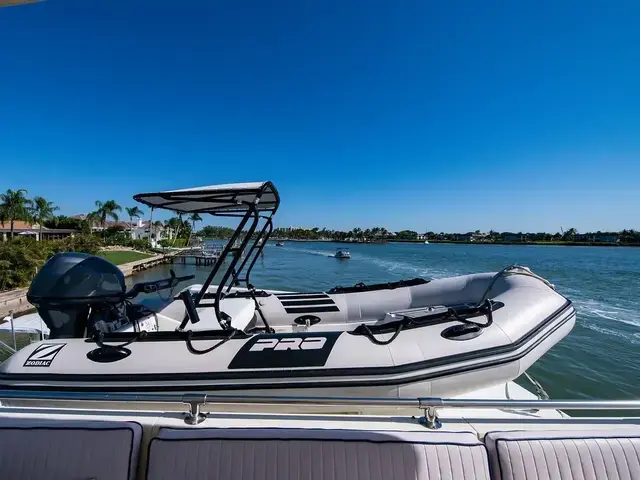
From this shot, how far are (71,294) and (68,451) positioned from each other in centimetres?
158

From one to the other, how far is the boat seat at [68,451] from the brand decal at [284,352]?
78cm

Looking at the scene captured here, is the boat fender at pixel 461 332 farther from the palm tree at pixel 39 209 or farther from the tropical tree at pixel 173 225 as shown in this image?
the tropical tree at pixel 173 225

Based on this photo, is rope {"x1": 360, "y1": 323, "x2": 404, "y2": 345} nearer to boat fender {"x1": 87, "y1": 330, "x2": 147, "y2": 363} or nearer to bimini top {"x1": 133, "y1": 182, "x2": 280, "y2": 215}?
bimini top {"x1": 133, "y1": 182, "x2": 280, "y2": 215}

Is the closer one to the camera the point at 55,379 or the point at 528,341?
the point at 55,379

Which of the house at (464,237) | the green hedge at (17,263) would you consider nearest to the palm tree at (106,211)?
the green hedge at (17,263)

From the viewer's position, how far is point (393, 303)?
4.20 m

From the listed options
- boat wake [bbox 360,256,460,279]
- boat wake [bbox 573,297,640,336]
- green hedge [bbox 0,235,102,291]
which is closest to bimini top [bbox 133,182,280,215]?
boat wake [bbox 573,297,640,336]

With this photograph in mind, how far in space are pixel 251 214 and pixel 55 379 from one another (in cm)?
174

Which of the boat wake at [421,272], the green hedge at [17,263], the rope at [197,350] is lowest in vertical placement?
the boat wake at [421,272]

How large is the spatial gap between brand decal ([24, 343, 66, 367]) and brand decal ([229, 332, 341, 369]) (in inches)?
48.9

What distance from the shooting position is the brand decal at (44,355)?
209 cm

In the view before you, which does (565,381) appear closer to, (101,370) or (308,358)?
(308,358)

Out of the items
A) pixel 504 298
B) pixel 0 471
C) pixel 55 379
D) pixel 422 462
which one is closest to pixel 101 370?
pixel 55 379

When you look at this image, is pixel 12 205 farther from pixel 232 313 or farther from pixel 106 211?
pixel 232 313
